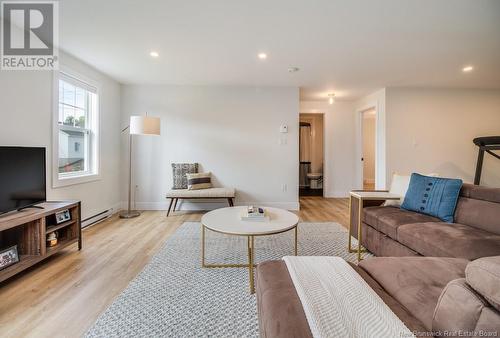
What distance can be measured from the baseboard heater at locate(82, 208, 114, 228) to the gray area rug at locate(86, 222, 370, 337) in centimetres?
156

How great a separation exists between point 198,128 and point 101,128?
1.60 meters

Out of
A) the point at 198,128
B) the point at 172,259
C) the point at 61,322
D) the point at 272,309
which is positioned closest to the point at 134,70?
the point at 198,128

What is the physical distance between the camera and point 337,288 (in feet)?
3.23

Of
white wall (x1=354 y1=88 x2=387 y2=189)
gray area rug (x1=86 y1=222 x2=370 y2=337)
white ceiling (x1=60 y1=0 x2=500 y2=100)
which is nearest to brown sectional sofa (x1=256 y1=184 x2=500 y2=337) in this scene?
gray area rug (x1=86 y1=222 x2=370 y2=337)

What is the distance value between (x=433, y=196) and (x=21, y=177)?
393cm

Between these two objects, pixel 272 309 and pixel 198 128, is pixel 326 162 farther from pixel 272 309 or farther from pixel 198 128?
pixel 272 309

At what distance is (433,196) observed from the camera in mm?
2266

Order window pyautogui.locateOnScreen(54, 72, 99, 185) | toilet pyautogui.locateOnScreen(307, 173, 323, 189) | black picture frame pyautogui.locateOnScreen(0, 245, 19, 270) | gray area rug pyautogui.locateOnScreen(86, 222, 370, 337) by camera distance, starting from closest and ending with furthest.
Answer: gray area rug pyautogui.locateOnScreen(86, 222, 370, 337)
black picture frame pyautogui.locateOnScreen(0, 245, 19, 270)
window pyautogui.locateOnScreen(54, 72, 99, 185)
toilet pyautogui.locateOnScreen(307, 173, 323, 189)

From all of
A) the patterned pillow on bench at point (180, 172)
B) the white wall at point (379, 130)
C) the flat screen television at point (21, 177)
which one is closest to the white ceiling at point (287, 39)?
the white wall at point (379, 130)

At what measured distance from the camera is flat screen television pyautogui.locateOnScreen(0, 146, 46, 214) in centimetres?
200

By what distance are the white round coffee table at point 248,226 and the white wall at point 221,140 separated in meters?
2.07

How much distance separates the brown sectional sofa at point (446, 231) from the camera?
1620 millimetres

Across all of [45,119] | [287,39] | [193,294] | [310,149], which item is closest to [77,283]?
[193,294]

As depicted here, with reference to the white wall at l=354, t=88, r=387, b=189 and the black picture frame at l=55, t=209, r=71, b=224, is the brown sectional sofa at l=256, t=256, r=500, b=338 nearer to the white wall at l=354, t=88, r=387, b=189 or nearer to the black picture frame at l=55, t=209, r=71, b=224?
the black picture frame at l=55, t=209, r=71, b=224
